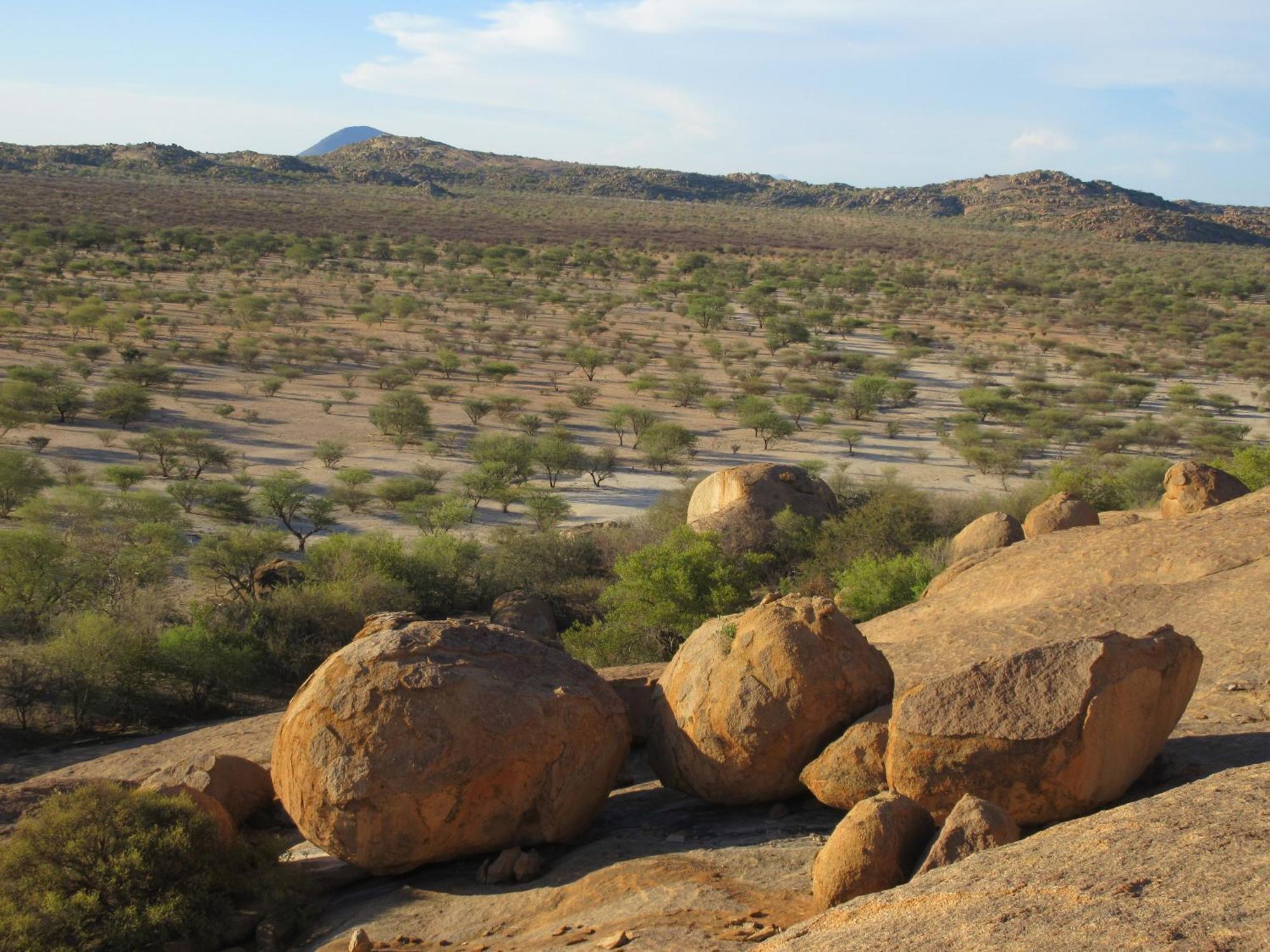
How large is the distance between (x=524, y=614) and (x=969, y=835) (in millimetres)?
11570

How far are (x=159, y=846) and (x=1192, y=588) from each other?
1039 centimetres

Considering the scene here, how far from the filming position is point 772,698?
362 inches

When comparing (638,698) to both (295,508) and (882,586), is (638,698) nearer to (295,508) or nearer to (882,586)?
(882,586)

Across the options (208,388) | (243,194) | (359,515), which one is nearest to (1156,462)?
(359,515)

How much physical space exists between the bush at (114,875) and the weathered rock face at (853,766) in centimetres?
470

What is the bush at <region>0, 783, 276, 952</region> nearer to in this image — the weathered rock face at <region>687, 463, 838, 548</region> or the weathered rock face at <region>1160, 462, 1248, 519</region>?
the weathered rock face at <region>687, 463, 838, 548</region>

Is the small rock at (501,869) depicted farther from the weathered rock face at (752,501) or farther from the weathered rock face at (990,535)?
the weathered rock face at (752,501)

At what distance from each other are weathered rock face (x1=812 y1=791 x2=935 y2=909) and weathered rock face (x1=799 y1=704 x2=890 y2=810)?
41.7 inches

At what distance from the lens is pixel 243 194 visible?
106 meters

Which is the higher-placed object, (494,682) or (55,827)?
(494,682)

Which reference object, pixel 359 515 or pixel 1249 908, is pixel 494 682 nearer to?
pixel 1249 908

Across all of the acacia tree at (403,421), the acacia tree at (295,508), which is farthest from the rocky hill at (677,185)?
the acacia tree at (295,508)

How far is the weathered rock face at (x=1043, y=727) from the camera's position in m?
7.89

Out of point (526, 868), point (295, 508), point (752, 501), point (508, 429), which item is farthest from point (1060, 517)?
point (508, 429)
